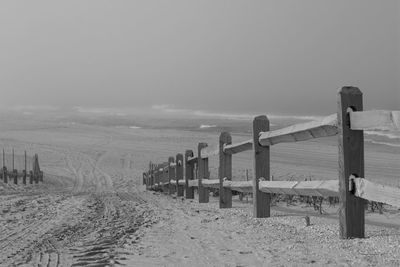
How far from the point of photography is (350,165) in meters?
4.74

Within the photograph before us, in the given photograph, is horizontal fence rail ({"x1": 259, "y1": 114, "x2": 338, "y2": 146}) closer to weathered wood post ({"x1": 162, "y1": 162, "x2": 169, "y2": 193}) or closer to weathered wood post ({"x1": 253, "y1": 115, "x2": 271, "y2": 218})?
weathered wood post ({"x1": 253, "y1": 115, "x2": 271, "y2": 218})

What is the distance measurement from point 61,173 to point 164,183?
15392 mm

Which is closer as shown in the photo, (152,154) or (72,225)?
(72,225)

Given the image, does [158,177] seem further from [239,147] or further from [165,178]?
[239,147]

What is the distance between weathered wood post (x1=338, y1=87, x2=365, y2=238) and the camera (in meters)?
4.73

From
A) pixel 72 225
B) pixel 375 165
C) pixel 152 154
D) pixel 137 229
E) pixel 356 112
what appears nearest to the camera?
pixel 356 112

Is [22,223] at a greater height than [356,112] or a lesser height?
lesser

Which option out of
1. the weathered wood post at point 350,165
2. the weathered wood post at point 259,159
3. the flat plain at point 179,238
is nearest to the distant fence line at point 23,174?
the flat plain at point 179,238

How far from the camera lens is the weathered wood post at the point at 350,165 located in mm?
4730

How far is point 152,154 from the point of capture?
41.3m

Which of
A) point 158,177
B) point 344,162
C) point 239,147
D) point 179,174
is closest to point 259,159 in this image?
point 239,147

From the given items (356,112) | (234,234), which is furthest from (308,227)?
(356,112)

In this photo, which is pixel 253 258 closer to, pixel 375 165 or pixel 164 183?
pixel 164 183

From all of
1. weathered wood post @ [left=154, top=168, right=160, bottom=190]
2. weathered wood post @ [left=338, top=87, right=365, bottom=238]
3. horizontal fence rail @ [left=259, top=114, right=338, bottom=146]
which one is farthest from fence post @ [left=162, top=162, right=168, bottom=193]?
weathered wood post @ [left=338, top=87, right=365, bottom=238]
